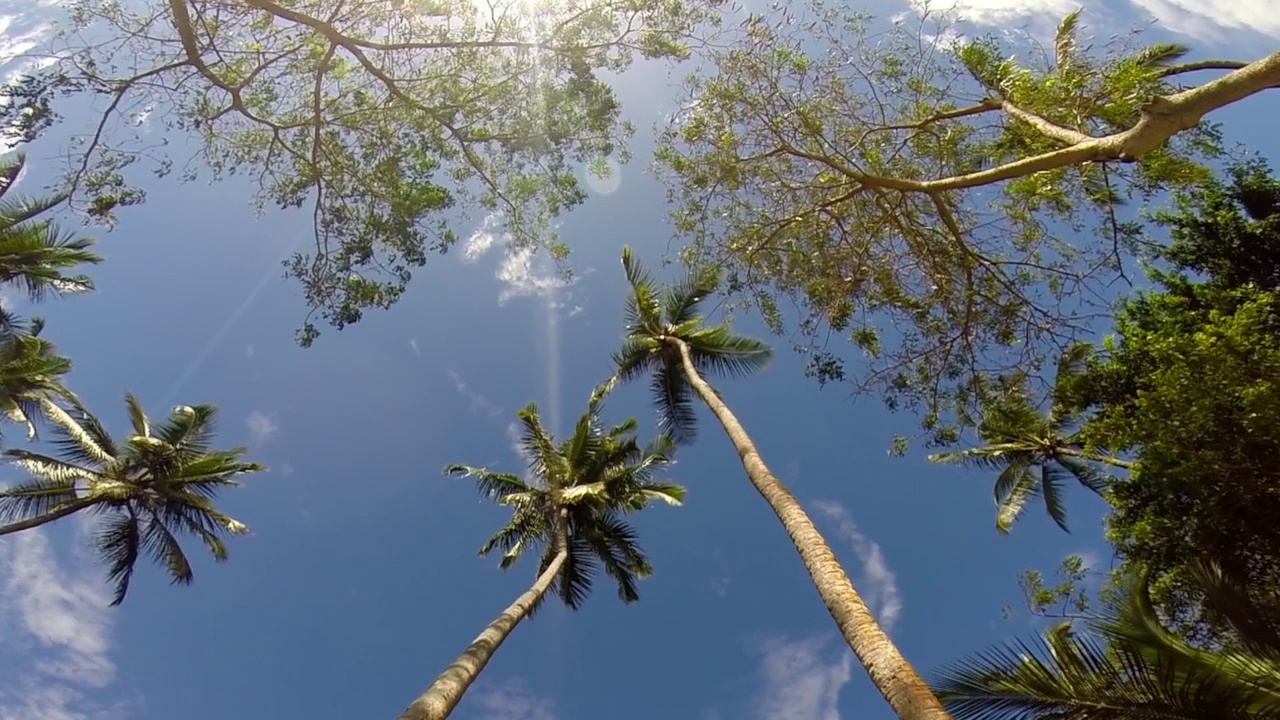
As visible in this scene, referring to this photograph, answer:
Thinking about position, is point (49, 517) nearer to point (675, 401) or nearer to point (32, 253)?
point (32, 253)

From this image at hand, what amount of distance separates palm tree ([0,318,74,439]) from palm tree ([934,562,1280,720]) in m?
18.8

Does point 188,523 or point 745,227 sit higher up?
point 188,523

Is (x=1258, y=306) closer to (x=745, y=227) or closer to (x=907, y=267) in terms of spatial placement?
(x=907, y=267)

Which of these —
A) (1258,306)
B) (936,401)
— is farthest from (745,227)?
(1258,306)

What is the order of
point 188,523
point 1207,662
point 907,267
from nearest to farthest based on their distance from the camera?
point 1207,662 < point 907,267 < point 188,523

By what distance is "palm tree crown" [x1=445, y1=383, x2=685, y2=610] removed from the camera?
19188 millimetres

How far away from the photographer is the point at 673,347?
17609 mm

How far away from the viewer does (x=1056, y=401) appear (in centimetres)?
1374

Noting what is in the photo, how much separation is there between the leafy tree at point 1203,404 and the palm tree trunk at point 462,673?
8.94 m

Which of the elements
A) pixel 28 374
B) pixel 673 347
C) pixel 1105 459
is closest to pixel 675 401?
pixel 673 347

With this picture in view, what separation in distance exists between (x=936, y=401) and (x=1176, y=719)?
22.8ft

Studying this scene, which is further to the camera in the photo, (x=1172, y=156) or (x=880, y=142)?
(x=880, y=142)

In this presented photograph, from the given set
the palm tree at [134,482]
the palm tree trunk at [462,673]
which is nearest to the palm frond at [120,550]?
the palm tree at [134,482]

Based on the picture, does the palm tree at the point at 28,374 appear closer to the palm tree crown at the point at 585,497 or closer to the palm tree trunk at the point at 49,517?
the palm tree trunk at the point at 49,517
